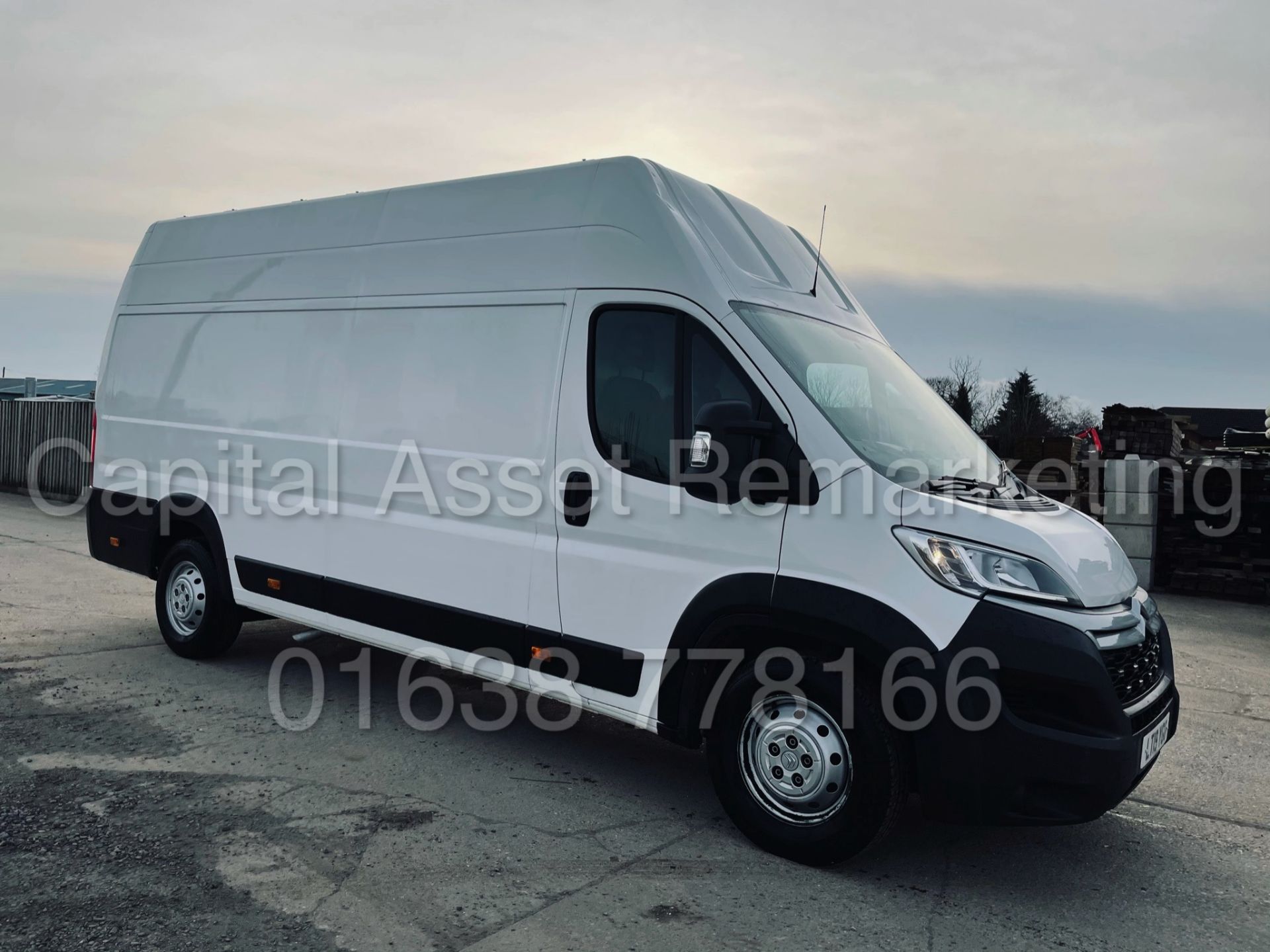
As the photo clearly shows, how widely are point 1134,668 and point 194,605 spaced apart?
5.48 m

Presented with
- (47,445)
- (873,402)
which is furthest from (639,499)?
(47,445)

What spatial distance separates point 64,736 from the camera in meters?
5.12

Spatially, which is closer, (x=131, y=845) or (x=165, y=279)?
(x=131, y=845)

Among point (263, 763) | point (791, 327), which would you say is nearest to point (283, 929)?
point (263, 763)

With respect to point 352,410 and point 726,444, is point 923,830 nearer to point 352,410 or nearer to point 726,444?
point 726,444

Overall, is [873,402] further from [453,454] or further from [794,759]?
[453,454]

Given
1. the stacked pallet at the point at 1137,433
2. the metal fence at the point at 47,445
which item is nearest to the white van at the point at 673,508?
the stacked pallet at the point at 1137,433

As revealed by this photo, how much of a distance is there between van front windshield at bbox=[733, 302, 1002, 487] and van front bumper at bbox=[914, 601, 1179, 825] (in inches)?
27.2

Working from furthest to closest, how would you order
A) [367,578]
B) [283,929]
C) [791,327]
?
[367,578] → [791,327] → [283,929]

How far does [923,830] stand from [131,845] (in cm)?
321

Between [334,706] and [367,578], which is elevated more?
[367,578]

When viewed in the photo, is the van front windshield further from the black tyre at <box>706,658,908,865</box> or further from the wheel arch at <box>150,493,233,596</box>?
the wheel arch at <box>150,493,233,596</box>

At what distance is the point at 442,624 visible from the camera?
16.9 ft

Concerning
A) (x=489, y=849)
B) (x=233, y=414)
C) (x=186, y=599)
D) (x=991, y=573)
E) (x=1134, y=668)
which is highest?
(x=233, y=414)
